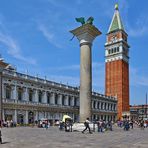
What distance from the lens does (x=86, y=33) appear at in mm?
35969

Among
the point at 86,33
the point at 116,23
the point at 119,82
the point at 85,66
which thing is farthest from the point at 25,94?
the point at 116,23

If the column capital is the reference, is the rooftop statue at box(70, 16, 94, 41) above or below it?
above

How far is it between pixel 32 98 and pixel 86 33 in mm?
37036

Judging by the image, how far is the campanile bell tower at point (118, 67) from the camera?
116688 mm

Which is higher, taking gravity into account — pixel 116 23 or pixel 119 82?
pixel 116 23

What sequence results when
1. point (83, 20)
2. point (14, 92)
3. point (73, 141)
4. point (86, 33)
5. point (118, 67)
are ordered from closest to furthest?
point (73, 141) < point (86, 33) < point (83, 20) < point (14, 92) < point (118, 67)

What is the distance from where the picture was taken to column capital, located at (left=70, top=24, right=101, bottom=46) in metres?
35.7

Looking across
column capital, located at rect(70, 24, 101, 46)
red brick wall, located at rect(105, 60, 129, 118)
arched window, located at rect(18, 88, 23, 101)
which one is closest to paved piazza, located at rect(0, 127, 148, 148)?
column capital, located at rect(70, 24, 101, 46)

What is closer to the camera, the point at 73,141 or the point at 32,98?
the point at 73,141

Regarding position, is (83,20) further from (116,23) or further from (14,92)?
(116,23)

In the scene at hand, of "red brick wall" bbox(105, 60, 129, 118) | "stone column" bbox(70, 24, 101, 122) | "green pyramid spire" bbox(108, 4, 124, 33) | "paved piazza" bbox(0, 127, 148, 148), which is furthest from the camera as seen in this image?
"green pyramid spire" bbox(108, 4, 124, 33)

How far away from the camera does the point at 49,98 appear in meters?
76.6

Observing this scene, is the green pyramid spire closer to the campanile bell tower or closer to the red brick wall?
the campanile bell tower

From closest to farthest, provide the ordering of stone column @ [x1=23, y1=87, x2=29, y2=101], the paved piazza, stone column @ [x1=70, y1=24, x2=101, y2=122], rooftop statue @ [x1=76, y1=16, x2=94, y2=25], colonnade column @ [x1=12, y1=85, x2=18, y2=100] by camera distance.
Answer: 1. the paved piazza
2. stone column @ [x1=70, y1=24, x2=101, y2=122]
3. rooftop statue @ [x1=76, y1=16, x2=94, y2=25]
4. colonnade column @ [x1=12, y1=85, x2=18, y2=100]
5. stone column @ [x1=23, y1=87, x2=29, y2=101]
